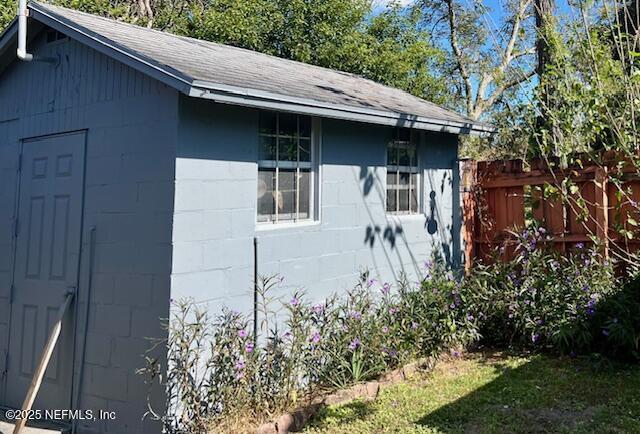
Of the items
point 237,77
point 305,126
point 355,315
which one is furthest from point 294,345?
point 237,77

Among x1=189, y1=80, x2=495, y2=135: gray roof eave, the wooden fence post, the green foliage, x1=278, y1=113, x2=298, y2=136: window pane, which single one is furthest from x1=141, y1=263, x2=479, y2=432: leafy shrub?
the green foliage

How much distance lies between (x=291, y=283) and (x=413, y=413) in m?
1.77

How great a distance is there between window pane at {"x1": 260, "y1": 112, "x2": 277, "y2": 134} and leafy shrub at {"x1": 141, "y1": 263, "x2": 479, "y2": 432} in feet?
5.03

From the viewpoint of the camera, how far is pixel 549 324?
5.96 m

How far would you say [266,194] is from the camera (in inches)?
210

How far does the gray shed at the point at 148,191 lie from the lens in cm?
460

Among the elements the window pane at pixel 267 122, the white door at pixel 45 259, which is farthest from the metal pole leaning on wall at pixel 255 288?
the white door at pixel 45 259

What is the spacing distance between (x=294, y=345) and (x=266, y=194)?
61.4 inches

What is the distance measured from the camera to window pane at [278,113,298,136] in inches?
217

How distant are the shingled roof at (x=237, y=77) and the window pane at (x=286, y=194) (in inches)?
29.4

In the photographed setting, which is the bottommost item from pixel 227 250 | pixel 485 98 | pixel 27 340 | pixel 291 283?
pixel 27 340

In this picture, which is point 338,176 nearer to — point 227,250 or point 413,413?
point 227,250

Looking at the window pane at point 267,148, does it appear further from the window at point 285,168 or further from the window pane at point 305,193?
the window pane at point 305,193

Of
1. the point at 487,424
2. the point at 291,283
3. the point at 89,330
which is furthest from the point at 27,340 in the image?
the point at 487,424
